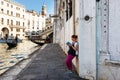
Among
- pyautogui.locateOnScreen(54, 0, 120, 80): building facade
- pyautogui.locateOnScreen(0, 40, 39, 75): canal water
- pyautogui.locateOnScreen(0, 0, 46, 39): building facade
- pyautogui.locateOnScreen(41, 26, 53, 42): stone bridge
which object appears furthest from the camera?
pyautogui.locateOnScreen(0, 0, 46, 39): building facade

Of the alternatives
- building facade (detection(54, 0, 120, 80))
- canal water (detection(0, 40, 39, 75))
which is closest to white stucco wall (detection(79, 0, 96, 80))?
building facade (detection(54, 0, 120, 80))

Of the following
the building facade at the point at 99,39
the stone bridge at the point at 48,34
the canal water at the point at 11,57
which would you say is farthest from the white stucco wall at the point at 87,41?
the stone bridge at the point at 48,34

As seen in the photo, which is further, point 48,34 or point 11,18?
point 11,18

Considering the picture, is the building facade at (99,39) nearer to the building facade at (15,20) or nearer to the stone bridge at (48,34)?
the stone bridge at (48,34)

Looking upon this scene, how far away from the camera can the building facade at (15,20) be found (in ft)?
218

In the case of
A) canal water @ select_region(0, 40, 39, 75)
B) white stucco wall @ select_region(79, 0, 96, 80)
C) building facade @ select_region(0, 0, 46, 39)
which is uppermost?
building facade @ select_region(0, 0, 46, 39)

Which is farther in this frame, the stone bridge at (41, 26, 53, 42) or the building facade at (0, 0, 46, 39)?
the building facade at (0, 0, 46, 39)

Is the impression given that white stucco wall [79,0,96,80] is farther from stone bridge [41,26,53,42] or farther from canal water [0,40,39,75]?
stone bridge [41,26,53,42]

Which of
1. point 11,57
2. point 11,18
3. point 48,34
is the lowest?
point 11,57

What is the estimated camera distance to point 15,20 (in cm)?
7350

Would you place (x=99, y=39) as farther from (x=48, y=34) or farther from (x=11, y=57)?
(x=48, y=34)

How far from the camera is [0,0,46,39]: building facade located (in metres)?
66.6

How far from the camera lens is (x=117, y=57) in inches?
214

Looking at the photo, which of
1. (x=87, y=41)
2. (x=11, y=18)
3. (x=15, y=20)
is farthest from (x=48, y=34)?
(x=87, y=41)
